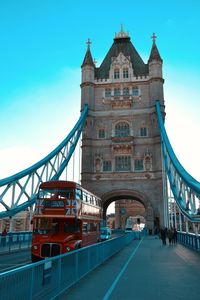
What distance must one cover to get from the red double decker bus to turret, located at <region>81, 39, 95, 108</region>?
31.2 m

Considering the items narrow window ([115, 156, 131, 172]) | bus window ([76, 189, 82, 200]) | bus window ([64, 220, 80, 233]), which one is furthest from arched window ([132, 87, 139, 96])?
bus window ([64, 220, 80, 233])

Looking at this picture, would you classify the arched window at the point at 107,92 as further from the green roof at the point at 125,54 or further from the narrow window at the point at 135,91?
the narrow window at the point at 135,91

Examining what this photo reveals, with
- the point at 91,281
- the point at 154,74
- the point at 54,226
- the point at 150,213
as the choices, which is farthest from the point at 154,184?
the point at 91,281

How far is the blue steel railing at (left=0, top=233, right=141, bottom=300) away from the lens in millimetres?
4730

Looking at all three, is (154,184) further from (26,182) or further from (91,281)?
(91,281)

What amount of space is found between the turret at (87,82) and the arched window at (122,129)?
548 centimetres

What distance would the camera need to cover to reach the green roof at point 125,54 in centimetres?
4659

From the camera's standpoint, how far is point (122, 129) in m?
42.5

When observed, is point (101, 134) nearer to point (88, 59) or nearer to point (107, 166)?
point (107, 166)

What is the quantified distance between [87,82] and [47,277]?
1601 inches

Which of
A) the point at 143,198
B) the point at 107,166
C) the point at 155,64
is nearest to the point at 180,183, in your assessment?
the point at 143,198

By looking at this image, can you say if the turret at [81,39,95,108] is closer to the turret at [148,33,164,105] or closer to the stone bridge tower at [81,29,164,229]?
the stone bridge tower at [81,29,164,229]

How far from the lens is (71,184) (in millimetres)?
13961

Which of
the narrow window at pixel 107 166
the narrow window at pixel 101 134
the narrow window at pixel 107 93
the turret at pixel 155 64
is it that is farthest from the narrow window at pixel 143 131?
the turret at pixel 155 64
